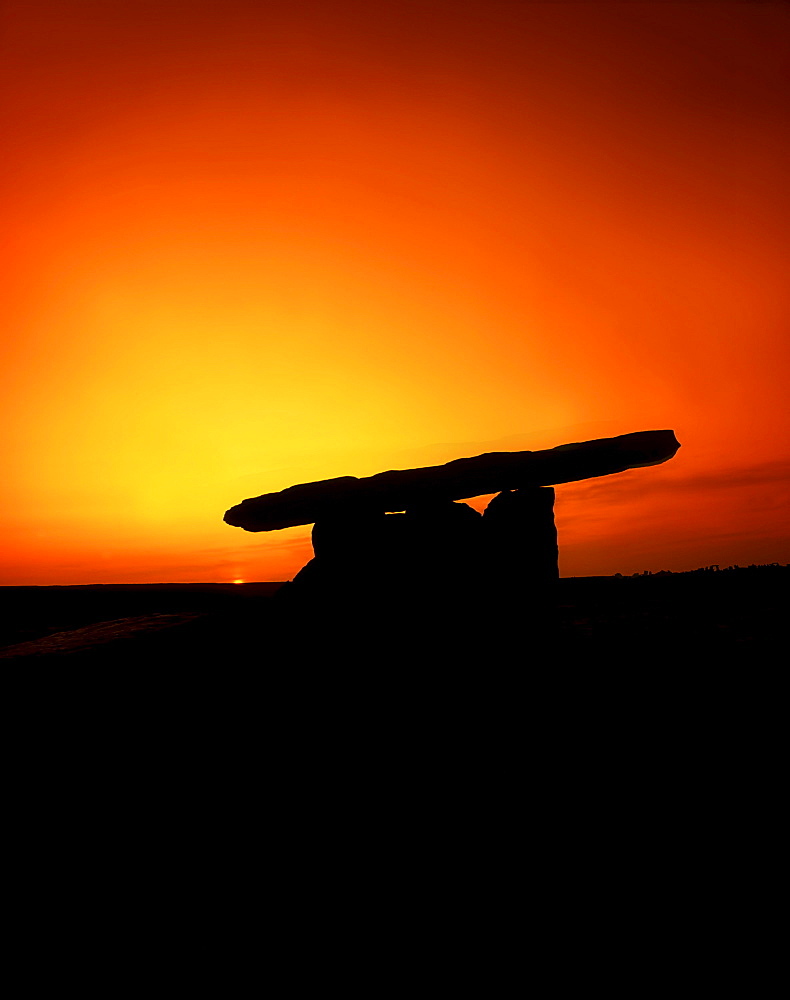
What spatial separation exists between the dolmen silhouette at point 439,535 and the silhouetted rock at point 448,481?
0.04 feet

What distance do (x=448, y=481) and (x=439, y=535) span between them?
701mm

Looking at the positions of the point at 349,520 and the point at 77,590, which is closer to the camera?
the point at 349,520

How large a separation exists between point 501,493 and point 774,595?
7.79 meters

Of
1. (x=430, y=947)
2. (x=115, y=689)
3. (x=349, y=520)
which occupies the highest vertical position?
(x=349, y=520)

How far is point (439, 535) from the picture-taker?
25.9 ft

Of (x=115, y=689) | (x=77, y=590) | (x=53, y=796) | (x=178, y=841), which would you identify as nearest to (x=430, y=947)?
(x=178, y=841)

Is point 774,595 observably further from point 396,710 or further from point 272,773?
point 272,773

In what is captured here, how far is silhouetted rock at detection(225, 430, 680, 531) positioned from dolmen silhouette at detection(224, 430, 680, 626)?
0.01 metres

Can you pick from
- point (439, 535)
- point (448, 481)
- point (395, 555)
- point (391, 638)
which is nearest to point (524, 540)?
point (439, 535)

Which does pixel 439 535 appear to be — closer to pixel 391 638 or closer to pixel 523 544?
pixel 523 544

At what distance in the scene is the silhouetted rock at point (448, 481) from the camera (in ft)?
23.6

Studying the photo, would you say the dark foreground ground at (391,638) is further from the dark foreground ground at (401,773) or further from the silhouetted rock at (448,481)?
the silhouetted rock at (448,481)

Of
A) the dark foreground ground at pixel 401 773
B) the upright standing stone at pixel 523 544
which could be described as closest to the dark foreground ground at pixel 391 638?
the dark foreground ground at pixel 401 773

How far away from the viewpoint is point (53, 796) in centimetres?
541
